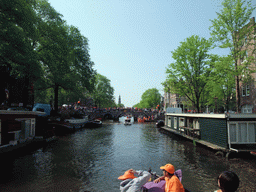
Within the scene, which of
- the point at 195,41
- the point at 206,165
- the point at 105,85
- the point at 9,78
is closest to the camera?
the point at 206,165

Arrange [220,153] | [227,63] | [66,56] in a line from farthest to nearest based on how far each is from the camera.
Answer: [66,56] → [227,63] → [220,153]

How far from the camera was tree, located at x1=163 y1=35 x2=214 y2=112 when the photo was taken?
28.8 meters

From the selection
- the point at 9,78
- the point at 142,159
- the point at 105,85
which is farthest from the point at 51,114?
the point at 105,85

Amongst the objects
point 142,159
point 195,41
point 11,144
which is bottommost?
point 142,159

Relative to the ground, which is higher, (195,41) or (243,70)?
(195,41)

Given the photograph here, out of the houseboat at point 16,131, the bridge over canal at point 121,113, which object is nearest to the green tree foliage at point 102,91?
the bridge over canal at point 121,113

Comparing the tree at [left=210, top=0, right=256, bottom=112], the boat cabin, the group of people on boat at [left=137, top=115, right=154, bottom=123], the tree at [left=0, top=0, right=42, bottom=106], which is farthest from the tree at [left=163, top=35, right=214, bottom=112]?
the group of people on boat at [left=137, top=115, right=154, bottom=123]

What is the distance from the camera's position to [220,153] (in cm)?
1412

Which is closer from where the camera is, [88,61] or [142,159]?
[142,159]

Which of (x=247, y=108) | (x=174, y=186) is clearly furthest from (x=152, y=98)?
(x=174, y=186)

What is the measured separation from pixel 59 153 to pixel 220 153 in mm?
12810

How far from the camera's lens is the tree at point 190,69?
2881cm

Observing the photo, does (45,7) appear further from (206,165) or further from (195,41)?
(206,165)

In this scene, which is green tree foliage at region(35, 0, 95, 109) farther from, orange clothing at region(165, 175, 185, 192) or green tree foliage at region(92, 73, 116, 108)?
green tree foliage at region(92, 73, 116, 108)
